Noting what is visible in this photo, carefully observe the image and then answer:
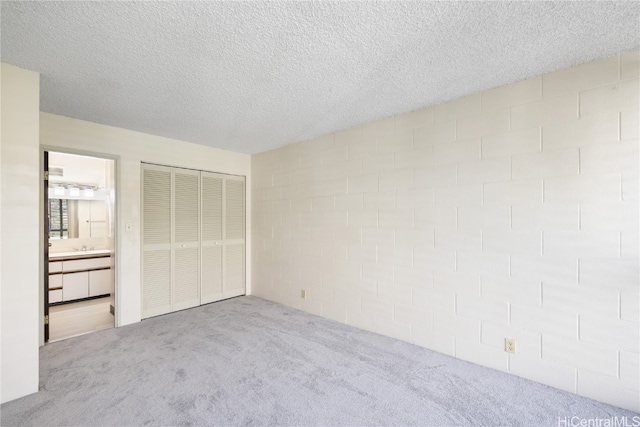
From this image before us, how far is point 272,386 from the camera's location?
2170 millimetres

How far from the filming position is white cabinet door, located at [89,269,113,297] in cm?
465

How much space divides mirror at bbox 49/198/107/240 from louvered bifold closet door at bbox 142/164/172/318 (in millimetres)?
2575

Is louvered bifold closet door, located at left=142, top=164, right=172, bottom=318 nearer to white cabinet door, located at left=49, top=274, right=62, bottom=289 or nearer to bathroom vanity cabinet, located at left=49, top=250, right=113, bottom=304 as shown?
bathroom vanity cabinet, located at left=49, top=250, right=113, bottom=304

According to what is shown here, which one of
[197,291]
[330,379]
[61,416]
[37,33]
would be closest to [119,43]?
[37,33]

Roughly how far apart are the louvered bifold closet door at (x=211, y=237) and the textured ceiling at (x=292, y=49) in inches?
65.3

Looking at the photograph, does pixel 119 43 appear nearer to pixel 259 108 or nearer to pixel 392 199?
pixel 259 108

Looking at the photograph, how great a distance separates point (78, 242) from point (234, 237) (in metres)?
3.06

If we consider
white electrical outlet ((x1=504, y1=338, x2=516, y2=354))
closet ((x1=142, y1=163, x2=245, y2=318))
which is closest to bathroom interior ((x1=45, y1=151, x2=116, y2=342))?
closet ((x1=142, y1=163, x2=245, y2=318))

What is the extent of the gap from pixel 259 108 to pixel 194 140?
1.65 metres

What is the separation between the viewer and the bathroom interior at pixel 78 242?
13.6 ft

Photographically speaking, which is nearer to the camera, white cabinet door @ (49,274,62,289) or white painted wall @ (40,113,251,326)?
white painted wall @ (40,113,251,326)

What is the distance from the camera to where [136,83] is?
2314 millimetres

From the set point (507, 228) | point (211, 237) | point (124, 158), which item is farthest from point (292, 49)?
point (211, 237)

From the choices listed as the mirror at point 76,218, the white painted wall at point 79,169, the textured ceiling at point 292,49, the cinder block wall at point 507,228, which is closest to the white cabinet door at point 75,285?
the mirror at point 76,218
